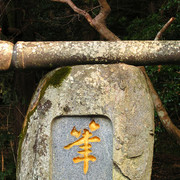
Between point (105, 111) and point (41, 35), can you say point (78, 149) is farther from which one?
point (41, 35)

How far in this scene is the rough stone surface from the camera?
2.36 metres

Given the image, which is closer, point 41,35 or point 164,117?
point 164,117

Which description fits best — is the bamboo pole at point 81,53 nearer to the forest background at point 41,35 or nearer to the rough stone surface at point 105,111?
the rough stone surface at point 105,111

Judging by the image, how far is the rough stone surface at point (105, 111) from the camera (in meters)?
2.36

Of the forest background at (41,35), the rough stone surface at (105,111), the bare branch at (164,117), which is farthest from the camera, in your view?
the forest background at (41,35)

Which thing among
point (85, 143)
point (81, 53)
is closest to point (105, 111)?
point (85, 143)

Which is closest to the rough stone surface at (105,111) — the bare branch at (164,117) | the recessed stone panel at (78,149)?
the recessed stone panel at (78,149)

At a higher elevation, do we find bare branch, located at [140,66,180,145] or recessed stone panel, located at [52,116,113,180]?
bare branch, located at [140,66,180,145]

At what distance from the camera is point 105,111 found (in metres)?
2.35

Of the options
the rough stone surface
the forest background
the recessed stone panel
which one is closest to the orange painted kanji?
the recessed stone panel

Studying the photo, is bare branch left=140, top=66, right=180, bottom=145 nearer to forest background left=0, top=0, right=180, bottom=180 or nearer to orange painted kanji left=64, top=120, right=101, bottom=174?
forest background left=0, top=0, right=180, bottom=180

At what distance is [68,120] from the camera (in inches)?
95.0

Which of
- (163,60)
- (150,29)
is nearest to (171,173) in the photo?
(150,29)

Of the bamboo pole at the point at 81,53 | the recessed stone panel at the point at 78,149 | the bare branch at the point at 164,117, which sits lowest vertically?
the recessed stone panel at the point at 78,149
